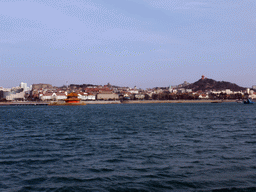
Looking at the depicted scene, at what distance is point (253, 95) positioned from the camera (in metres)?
191

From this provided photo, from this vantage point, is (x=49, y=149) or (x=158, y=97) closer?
(x=49, y=149)

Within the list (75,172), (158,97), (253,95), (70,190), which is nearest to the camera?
(70,190)

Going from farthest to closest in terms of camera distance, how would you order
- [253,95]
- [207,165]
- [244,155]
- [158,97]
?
[253,95] < [158,97] < [244,155] < [207,165]

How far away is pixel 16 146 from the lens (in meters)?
13.4

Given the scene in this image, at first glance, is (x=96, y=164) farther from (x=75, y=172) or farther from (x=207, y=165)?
(x=207, y=165)

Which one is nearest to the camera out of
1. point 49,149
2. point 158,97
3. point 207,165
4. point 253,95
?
point 207,165

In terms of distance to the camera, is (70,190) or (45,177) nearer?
(70,190)

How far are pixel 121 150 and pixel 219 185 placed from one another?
17.5 ft

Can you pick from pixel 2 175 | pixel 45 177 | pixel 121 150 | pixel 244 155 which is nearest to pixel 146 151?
pixel 121 150

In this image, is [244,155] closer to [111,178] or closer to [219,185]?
[219,185]

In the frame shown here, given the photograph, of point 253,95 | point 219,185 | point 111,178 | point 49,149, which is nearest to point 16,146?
point 49,149

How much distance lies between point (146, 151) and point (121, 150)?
1.05 metres

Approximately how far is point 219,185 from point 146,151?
461 cm

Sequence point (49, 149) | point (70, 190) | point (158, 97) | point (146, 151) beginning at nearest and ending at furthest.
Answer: point (70, 190), point (146, 151), point (49, 149), point (158, 97)
